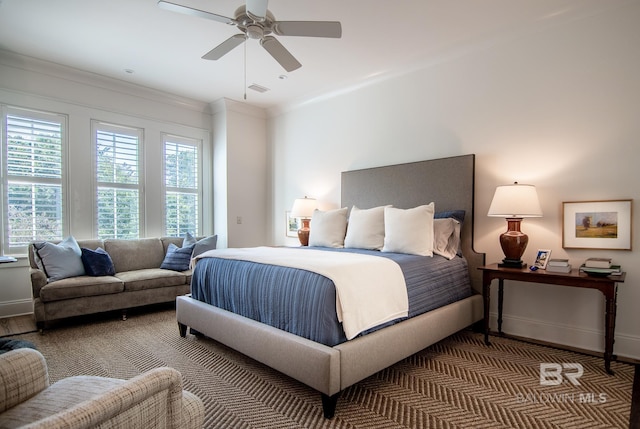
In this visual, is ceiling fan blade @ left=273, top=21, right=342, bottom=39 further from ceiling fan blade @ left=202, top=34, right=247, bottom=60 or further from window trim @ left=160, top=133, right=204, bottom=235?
window trim @ left=160, top=133, right=204, bottom=235

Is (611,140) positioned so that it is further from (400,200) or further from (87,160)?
(87,160)

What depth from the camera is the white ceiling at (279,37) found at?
2902mm

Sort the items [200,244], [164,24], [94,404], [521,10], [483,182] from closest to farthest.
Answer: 1. [94,404]
2. [521,10]
3. [164,24]
4. [483,182]
5. [200,244]

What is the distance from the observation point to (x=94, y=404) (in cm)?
78

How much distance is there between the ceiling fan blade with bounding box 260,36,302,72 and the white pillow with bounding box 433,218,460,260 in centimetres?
195

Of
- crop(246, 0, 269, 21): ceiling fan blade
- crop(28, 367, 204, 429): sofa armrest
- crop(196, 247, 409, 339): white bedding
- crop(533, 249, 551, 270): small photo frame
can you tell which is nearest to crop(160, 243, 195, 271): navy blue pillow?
crop(196, 247, 409, 339): white bedding

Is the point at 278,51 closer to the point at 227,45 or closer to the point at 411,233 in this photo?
the point at 227,45

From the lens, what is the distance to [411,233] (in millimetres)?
3129

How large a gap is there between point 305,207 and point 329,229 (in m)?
0.99

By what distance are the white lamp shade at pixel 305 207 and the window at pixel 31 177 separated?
112 inches

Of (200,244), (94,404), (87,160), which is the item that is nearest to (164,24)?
(87,160)

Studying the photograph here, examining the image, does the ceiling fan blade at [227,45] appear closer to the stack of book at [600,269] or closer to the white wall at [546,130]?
the white wall at [546,130]

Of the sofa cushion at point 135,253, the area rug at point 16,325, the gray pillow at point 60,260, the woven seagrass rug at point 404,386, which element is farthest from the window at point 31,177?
the woven seagrass rug at point 404,386

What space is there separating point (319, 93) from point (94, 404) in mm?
4736
